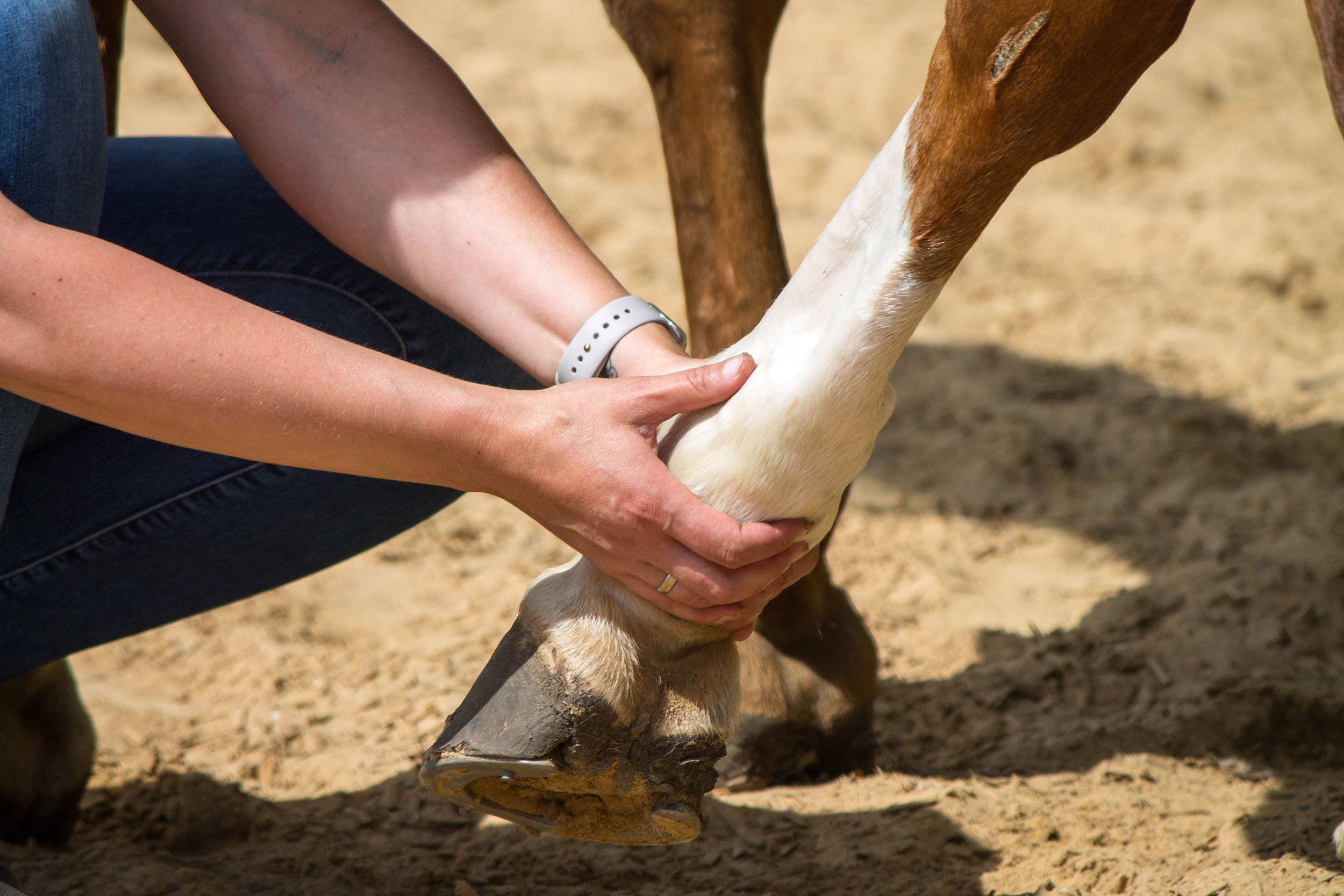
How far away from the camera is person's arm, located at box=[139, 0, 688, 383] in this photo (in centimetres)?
105

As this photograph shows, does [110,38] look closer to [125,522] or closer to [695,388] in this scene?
[125,522]

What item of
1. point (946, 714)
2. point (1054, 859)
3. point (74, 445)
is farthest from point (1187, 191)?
point (74, 445)

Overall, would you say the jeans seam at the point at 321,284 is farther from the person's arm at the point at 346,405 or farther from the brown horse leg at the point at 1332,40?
the brown horse leg at the point at 1332,40

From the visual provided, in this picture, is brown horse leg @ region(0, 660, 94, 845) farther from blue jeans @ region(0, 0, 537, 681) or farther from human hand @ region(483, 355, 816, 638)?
human hand @ region(483, 355, 816, 638)

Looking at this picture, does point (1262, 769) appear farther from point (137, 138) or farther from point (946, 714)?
point (137, 138)

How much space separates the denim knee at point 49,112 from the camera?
2.92 feet

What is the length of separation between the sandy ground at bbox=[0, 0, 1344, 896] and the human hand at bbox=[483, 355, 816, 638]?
0.38 metres

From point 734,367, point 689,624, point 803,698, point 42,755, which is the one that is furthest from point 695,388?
point 42,755

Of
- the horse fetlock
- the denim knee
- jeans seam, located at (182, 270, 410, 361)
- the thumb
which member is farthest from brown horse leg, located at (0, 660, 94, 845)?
the thumb

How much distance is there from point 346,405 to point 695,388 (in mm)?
262

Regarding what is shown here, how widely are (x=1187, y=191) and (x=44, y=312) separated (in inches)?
105

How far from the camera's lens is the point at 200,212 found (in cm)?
118

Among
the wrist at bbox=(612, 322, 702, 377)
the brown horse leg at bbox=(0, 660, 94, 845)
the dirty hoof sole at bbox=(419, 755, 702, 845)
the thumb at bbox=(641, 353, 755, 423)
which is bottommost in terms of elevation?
the dirty hoof sole at bbox=(419, 755, 702, 845)

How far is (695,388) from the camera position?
92 cm
